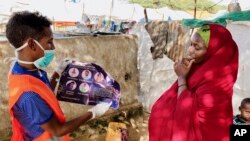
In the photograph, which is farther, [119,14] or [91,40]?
[119,14]

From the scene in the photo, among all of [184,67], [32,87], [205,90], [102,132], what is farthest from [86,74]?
[102,132]

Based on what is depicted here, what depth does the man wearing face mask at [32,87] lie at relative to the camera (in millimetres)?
1861

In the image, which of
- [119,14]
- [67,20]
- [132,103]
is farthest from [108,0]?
[132,103]

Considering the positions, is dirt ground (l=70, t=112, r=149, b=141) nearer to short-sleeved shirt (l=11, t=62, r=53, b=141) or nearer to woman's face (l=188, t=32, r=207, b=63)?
woman's face (l=188, t=32, r=207, b=63)

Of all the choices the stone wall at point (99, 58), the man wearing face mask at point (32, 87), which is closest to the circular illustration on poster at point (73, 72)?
the man wearing face mask at point (32, 87)

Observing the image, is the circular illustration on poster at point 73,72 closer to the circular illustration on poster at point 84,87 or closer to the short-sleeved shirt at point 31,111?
the circular illustration on poster at point 84,87

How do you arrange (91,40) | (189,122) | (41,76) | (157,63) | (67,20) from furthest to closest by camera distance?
(67,20) < (157,63) < (91,40) < (189,122) < (41,76)

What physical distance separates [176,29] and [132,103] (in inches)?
68.0

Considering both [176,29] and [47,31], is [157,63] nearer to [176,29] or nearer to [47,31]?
[176,29]

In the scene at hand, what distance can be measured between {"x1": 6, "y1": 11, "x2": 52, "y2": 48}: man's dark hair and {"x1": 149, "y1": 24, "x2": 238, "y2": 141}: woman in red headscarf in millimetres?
850

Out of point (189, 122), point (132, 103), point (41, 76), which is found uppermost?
point (41, 76)

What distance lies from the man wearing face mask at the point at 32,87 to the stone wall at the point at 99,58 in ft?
10.7

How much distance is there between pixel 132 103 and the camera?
23.8ft

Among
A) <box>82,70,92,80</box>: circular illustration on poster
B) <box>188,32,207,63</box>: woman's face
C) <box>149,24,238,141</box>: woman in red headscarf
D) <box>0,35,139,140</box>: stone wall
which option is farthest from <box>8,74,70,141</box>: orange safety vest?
<box>0,35,139,140</box>: stone wall
